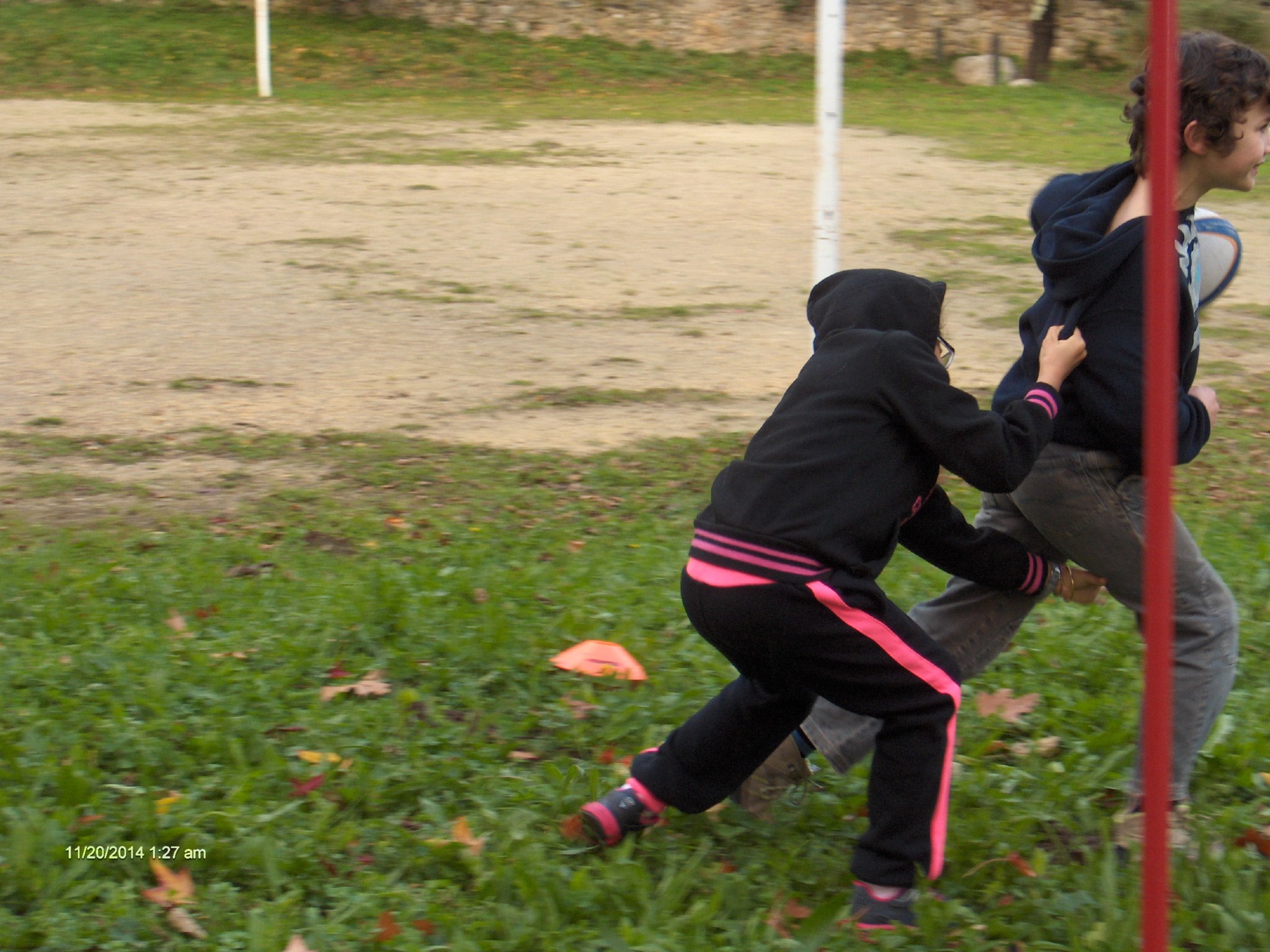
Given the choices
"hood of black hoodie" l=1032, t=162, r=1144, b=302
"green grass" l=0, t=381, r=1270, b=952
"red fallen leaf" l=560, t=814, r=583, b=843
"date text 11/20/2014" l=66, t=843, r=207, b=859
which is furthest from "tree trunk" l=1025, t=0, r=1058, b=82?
"date text 11/20/2014" l=66, t=843, r=207, b=859

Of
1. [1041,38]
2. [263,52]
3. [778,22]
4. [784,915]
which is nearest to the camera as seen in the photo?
[784,915]

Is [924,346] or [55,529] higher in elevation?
[924,346]

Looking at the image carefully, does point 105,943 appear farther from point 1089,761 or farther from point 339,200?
point 339,200

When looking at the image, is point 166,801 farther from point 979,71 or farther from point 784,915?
point 979,71

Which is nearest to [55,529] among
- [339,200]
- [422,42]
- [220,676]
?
[220,676]

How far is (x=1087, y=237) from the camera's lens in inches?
109

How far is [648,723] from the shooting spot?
3.63 metres

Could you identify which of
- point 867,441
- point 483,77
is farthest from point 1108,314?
point 483,77

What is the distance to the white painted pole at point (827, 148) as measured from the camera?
4910mm

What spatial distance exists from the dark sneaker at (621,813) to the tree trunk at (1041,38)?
887 inches

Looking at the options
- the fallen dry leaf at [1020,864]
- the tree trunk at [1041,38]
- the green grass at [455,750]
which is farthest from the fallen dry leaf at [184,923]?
the tree trunk at [1041,38]

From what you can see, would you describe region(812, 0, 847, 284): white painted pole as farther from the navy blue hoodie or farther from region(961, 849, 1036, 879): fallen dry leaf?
region(961, 849, 1036, 879): fallen dry leaf

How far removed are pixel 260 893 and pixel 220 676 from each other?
0.98 meters

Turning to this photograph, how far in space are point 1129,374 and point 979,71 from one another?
2187 cm
